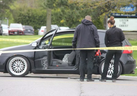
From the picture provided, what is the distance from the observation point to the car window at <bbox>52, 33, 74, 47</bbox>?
10625 millimetres

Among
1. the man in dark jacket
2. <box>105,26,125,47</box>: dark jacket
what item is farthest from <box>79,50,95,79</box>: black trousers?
<box>105,26,125,47</box>: dark jacket

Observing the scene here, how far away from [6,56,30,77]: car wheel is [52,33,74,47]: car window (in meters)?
1.13

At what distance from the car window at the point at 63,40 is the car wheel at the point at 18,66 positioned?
1.13 meters

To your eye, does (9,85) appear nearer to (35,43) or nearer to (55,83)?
(55,83)

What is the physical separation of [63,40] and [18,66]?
1777 mm

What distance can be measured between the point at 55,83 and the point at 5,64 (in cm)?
192

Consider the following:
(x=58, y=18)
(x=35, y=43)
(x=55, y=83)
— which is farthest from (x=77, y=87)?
(x=58, y=18)

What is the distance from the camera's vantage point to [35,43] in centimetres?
987

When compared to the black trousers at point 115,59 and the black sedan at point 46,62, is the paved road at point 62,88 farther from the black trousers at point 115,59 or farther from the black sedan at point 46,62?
the black sedan at point 46,62

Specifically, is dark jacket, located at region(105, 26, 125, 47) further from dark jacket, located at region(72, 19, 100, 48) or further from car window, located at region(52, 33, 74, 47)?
car window, located at region(52, 33, 74, 47)

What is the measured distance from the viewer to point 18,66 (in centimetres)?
995

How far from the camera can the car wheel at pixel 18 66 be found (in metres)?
9.93

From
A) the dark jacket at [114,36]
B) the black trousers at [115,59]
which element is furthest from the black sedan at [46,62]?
the dark jacket at [114,36]

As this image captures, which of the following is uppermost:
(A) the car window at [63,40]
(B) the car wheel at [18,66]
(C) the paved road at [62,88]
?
(A) the car window at [63,40]
